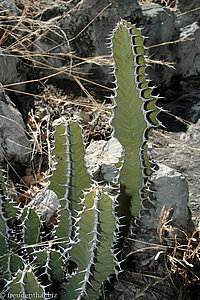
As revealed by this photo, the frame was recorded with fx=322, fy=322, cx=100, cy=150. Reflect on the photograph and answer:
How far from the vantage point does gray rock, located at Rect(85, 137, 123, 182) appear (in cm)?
163

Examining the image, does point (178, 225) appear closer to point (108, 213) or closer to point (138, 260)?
point (138, 260)

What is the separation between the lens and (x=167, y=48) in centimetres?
280

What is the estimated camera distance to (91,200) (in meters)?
1.04

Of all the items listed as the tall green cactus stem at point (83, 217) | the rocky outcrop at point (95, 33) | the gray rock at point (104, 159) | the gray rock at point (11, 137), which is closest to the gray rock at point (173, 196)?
the gray rock at point (104, 159)

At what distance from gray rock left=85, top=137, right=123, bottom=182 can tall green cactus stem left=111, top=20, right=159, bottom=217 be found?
276mm

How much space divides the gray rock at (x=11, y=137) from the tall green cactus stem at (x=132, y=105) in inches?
31.5

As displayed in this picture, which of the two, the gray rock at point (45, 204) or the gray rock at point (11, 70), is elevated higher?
the gray rock at point (11, 70)

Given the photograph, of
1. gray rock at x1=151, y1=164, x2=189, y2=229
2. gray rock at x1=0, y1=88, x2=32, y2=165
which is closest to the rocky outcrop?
gray rock at x1=0, y1=88, x2=32, y2=165

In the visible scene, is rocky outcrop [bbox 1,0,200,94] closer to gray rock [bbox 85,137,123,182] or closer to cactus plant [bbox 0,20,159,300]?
gray rock [bbox 85,137,123,182]

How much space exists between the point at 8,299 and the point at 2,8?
2001 mm

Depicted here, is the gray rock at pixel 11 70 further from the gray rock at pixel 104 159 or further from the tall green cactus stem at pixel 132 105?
the tall green cactus stem at pixel 132 105

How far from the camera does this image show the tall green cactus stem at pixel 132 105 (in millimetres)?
1109

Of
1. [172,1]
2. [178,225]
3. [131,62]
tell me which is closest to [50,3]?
[172,1]

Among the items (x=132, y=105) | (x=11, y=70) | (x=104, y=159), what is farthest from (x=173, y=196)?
(x=11, y=70)
